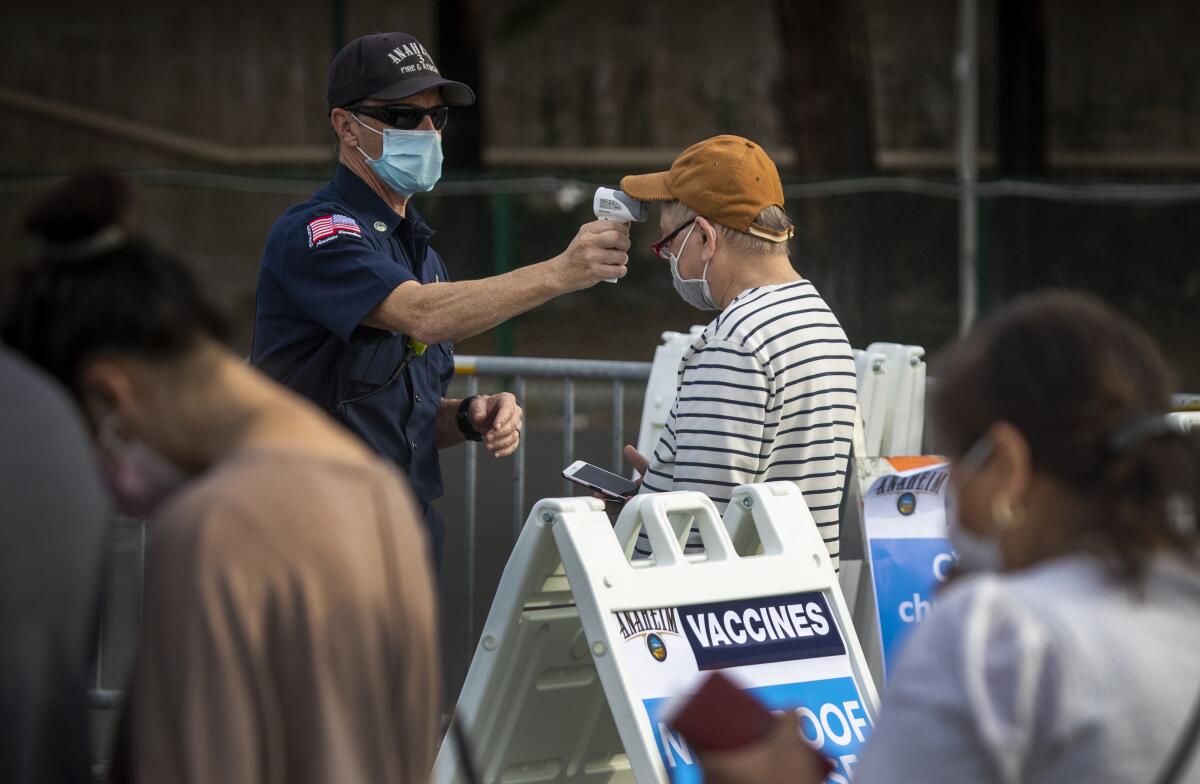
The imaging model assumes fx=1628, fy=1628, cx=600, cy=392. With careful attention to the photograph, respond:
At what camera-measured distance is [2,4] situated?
2317 cm

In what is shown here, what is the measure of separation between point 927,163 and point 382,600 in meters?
21.3

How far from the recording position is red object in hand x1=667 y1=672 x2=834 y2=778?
74.8 inches

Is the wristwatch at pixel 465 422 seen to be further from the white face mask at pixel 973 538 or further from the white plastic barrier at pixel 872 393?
the white face mask at pixel 973 538

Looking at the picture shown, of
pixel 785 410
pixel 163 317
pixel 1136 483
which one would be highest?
pixel 163 317

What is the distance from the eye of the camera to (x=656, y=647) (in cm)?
363

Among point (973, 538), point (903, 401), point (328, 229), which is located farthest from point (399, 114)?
point (973, 538)

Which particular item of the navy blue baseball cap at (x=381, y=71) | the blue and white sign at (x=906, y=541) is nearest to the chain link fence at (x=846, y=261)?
the blue and white sign at (x=906, y=541)

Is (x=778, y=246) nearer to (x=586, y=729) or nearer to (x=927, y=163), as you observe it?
(x=586, y=729)

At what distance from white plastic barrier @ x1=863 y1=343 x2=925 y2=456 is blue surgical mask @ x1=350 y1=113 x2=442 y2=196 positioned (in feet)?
6.00

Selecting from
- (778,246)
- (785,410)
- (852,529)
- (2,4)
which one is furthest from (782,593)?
(2,4)

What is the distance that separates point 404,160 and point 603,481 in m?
1.01

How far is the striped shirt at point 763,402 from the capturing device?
3902 millimetres

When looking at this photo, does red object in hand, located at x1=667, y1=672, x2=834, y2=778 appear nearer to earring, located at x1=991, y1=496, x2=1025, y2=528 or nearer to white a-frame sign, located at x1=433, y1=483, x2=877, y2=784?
earring, located at x1=991, y1=496, x2=1025, y2=528

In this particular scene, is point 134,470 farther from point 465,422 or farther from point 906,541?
point 906,541
